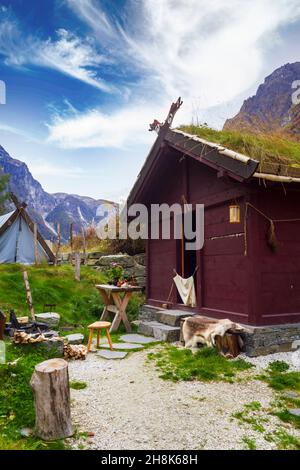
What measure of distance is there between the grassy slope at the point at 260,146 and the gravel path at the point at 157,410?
4.56 m

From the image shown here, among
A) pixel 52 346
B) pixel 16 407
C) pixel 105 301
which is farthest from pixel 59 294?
pixel 16 407

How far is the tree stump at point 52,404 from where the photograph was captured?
366cm

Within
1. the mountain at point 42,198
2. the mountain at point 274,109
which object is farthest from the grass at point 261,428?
the mountain at point 42,198

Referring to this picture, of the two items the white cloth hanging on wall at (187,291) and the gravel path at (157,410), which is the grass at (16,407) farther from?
the white cloth hanging on wall at (187,291)

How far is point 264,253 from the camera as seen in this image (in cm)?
710

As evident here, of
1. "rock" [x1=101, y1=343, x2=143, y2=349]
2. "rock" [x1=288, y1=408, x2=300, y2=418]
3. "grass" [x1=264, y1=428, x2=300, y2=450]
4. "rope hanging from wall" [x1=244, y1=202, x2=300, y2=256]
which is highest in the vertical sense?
"rope hanging from wall" [x1=244, y1=202, x2=300, y2=256]

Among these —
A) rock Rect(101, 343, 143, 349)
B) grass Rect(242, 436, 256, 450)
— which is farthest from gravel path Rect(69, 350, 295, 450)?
rock Rect(101, 343, 143, 349)

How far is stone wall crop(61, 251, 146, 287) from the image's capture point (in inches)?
639

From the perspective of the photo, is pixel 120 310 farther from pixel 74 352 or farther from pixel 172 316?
pixel 74 352

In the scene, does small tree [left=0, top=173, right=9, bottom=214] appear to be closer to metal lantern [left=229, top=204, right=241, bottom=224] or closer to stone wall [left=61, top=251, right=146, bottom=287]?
stone wall [left=61, top=251, right=146, bottom=287]

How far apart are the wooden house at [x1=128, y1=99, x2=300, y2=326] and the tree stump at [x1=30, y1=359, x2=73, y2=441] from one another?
426 centimetres

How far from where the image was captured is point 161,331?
8.69m
